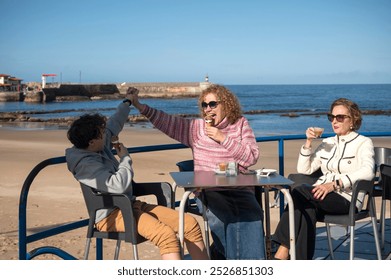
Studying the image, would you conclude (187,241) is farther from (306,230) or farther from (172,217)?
(306,230)

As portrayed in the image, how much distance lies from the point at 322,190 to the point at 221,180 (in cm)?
72

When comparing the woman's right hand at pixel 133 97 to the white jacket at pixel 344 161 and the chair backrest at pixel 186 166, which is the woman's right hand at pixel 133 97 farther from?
the white jacket at pixel 344 161

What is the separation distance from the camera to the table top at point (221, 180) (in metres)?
3.07

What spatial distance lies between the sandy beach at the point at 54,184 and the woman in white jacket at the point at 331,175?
2.54m

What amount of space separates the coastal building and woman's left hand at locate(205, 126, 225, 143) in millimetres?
84902

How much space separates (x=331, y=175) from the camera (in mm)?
3809

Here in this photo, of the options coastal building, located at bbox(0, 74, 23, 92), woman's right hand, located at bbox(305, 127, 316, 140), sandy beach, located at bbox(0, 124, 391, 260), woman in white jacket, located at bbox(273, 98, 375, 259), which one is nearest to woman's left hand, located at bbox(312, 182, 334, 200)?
woman in white jacket, located at bbox(273, 98, 375, 259)

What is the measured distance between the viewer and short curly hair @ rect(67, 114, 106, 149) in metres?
3.19

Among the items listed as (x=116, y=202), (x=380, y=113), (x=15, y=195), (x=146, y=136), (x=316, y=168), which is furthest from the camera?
(x=380, y=113)

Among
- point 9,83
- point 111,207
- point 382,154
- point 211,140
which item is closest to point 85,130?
point 111,207
